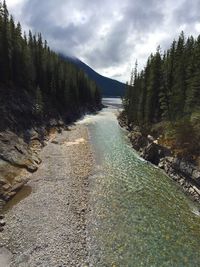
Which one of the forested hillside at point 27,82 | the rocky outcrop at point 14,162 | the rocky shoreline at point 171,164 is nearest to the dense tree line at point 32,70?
the forested hillside at point 27,82

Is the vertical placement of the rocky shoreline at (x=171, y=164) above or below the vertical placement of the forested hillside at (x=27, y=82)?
below

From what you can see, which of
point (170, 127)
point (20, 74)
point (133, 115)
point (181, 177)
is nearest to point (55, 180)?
point (181, 177)

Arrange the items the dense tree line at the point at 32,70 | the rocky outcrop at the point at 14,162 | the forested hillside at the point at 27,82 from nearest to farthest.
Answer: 1. the rocky outcrop at the point at 14,162
2. the forested hillside at the point at 27,82
3. the dense tree line at the point at 32,70

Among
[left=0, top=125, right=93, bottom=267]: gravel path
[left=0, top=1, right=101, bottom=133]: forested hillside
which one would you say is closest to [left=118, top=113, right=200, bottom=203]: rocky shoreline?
[left=0, top=125, right=93, bottom=267]: gravel path

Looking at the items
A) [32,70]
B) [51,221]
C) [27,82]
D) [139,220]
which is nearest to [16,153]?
[51,221]

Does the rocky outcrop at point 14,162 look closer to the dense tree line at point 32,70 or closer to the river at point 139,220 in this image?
the river at point 139,220

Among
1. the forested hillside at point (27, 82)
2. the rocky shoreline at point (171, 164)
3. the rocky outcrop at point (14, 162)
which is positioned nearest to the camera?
the rocky outcrop at point (14, 162)
